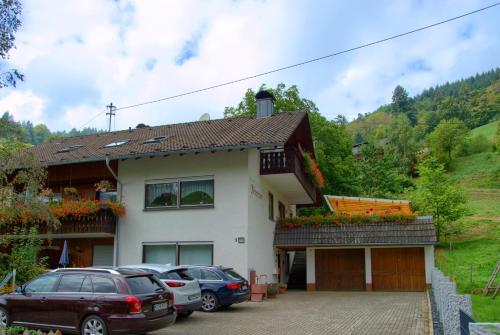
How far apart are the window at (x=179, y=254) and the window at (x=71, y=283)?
9347 mm

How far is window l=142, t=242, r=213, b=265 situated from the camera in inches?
748

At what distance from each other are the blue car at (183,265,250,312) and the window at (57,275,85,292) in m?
5.13

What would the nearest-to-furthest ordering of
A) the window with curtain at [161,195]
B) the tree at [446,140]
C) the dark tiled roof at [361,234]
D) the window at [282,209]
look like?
the window with curtain at [161,195], the dark tiled roof at [361,234], the window at [282,209], the tree at [446,140]

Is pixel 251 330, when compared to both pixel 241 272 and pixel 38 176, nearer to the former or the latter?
pixel 38 176

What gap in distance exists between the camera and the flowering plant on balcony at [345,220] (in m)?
22.0

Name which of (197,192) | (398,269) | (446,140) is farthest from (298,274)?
(446,140)

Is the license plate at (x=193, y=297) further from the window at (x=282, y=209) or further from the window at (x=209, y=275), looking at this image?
the window at (x=282, y=209)

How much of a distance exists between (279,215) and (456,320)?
1951 cm

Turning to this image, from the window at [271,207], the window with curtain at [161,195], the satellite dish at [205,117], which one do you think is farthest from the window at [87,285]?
the satellite dish at [205,117]

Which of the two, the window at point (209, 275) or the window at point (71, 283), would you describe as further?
the window at point (209, 275)

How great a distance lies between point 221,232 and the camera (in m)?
18.7

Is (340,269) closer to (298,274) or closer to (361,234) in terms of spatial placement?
(361,234)

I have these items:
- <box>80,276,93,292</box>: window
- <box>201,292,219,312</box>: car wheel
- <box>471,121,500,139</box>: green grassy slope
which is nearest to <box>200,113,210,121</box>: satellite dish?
<box>201,292,219,312</box>: car wheel

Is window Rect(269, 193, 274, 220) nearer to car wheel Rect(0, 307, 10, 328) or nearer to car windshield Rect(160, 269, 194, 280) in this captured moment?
car windshield Rect(160, 269, 194, 280)
